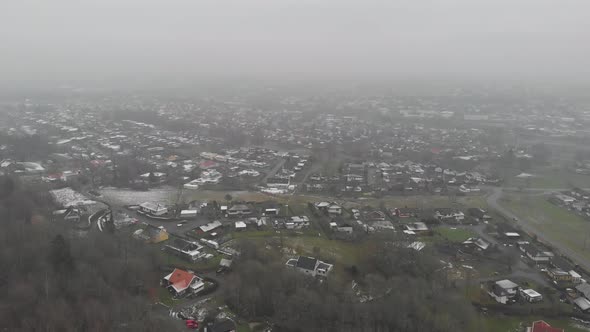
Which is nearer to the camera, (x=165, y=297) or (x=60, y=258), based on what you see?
(x=60, y=258)

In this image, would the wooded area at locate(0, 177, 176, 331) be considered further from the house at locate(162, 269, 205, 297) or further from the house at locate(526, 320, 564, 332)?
the house at locate(526, 320, 564, 332)

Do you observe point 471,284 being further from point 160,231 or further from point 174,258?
point 160,231

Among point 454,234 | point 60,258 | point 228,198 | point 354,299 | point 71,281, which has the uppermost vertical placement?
point 60,258

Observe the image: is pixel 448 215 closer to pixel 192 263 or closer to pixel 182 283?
pixel 192 263

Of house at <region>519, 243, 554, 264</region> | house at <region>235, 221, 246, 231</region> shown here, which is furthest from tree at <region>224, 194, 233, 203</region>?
house at <region>519, 243, 554, 264</region>

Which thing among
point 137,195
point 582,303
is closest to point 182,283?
point 137,195
